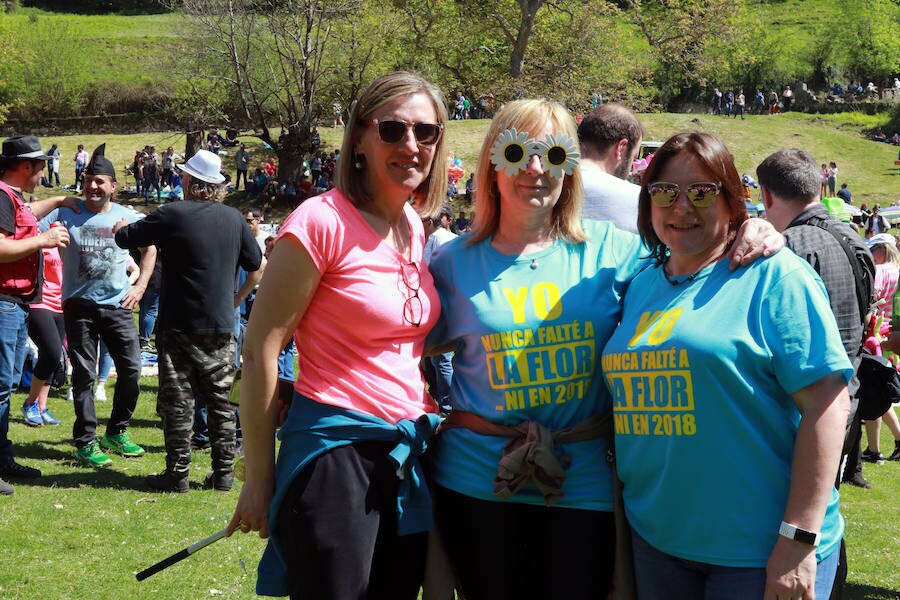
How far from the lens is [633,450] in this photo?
260cm

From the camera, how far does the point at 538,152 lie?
2.92 metres

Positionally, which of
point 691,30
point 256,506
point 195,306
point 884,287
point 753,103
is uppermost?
point 691,30

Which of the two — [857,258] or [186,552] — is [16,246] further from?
[857,258]

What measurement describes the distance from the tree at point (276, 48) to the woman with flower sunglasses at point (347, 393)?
3014 cm

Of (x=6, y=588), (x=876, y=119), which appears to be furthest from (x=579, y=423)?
(x=876, y=119)

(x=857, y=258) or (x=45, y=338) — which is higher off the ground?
(x=857, y=258)

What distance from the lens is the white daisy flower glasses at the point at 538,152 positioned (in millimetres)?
2916

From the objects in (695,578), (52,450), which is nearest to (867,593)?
(695,578)

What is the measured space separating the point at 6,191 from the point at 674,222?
16.3 ft

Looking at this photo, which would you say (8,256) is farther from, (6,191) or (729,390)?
(729,390)

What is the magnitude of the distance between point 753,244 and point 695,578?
946mm

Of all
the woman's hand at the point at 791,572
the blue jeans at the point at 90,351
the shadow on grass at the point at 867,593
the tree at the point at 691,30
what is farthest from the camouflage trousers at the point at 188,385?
the tree at the point at 691,30

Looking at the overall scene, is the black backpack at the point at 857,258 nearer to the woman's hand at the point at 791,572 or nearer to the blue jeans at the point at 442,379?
the woman's hand at the point at 791,572

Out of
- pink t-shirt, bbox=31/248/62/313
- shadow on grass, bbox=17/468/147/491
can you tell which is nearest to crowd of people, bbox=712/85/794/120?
pink t-shirt, bbox=31/248/62/313
